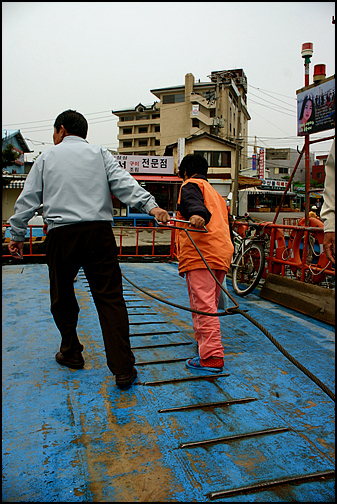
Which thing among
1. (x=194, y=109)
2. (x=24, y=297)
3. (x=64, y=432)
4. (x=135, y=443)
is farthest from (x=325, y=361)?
(x=194, y=109)

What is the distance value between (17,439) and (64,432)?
8.8 inches

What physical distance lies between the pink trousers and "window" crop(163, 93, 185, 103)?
42864 mm

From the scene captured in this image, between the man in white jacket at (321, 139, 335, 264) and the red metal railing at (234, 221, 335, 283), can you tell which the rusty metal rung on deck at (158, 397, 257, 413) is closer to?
the man in white jacket at (321, 139, 335, 264)

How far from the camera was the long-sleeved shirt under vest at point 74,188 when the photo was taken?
7.73ft

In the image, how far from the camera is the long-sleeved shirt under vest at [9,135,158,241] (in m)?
2.36

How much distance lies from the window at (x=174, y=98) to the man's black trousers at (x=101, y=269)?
142 feet

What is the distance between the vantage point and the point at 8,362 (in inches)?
108

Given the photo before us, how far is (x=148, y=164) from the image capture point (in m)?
24.9

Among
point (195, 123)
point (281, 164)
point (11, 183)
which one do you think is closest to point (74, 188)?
point (11, 183)

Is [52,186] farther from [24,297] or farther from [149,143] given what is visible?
[149,143]

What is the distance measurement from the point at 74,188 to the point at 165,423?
1.49 m

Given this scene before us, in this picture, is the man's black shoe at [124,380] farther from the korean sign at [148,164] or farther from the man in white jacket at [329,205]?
the korean sign at [148,164]

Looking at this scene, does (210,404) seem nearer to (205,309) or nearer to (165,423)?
(165,423)

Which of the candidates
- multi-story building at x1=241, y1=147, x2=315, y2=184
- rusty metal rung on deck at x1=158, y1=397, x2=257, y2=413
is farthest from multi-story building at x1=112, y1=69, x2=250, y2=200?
rusty metal rung on deck at x1=158, y1=397, x2=257, y2=413
